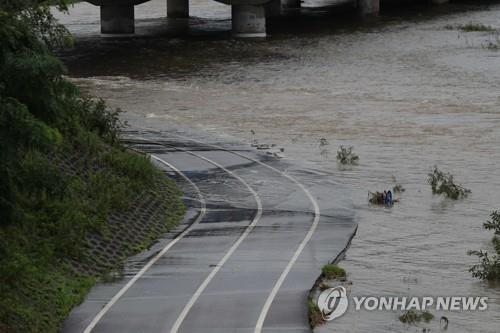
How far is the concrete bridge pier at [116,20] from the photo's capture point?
93.4 m

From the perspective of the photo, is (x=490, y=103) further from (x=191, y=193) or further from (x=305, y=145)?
(x=191, y=193)

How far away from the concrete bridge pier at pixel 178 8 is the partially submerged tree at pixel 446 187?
68615 mm

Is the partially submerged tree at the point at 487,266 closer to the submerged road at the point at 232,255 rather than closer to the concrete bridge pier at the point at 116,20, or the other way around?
the submerged road at the point at 232,255

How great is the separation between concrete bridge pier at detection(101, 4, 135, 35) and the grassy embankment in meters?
50.7

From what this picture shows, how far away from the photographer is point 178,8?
357ft

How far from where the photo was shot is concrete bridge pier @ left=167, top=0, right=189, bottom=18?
108m

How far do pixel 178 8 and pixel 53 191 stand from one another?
8544cm

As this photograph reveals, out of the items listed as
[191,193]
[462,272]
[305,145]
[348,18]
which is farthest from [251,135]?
[348,18]

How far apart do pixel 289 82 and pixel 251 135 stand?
1757cm

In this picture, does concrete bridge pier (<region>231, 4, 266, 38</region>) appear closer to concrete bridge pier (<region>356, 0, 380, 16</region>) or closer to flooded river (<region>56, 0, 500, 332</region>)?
flooded river (<region>56, 0, 500, 332</region>)

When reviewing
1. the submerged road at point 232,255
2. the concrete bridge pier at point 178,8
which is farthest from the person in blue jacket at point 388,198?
the concrete bridge pier at point 178,8

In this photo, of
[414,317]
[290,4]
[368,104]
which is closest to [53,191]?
[414,317]

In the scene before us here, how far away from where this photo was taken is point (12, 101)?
21531 millimetres

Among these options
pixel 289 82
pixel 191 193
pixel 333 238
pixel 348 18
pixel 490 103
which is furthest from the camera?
pixel 348 18
